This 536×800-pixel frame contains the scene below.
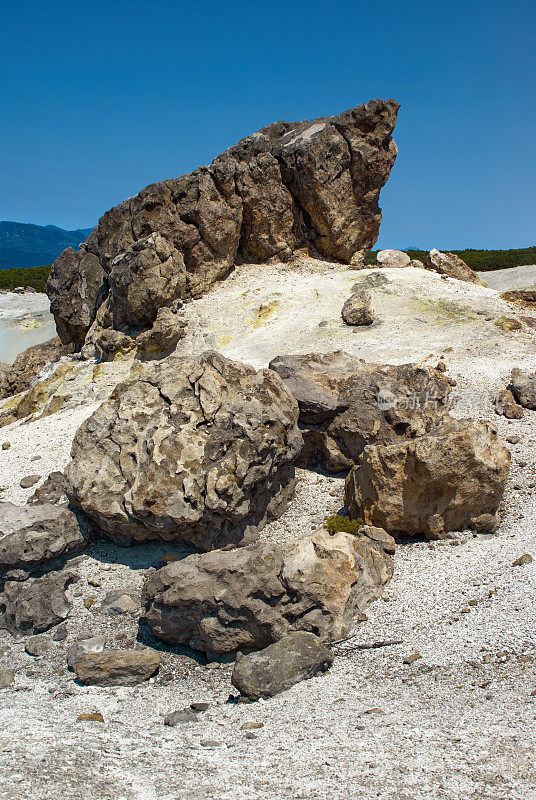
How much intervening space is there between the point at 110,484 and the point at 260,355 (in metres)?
12.6

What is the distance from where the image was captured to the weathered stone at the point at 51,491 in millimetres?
15773

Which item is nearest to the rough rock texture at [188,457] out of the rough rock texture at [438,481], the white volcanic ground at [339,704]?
the white volcanic ground at [339,704]

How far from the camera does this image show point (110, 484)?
45.8ft

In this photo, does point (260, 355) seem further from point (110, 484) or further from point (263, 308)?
point (110, 484)

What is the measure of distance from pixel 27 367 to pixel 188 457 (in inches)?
909

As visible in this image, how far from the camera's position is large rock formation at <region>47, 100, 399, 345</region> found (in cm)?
3139

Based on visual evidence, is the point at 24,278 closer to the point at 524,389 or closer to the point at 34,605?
the point at 34,605

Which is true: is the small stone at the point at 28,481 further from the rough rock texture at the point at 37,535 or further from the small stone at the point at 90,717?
the small stone at the point at 90,717

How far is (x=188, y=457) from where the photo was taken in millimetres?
13836

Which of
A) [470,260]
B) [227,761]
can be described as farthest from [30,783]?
[470,260]

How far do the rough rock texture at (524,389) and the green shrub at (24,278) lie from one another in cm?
5376

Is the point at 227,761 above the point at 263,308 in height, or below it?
below

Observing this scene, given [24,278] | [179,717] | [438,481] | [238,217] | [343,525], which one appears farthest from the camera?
[24,278]

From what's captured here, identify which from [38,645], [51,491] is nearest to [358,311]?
[51,491]
